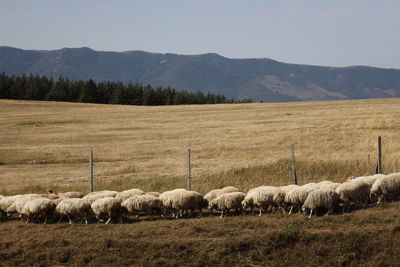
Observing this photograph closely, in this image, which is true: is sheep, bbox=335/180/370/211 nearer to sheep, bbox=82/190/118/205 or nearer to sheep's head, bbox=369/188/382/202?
sheep's head, bbox=369/188/382/202

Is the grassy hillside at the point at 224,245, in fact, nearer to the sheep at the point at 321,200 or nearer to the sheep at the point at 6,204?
the sheep at the point at 321,200

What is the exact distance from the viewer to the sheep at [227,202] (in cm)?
1688

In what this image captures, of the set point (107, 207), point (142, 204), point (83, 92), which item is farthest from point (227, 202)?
point (83, 92)

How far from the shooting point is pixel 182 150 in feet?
121

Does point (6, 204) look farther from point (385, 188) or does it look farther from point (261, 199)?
point (385, 188)

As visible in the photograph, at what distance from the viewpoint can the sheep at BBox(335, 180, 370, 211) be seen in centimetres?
1647

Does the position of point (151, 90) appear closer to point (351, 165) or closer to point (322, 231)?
point (351, 165)

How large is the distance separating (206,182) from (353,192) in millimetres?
7146

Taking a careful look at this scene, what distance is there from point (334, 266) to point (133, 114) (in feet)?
198

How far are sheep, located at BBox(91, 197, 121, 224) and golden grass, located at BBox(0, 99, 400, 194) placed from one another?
16.9ft

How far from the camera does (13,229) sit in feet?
52.2

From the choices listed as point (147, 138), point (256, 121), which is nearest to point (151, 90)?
point (256, 121)

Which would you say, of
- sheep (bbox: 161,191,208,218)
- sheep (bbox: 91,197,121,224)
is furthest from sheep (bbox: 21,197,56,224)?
sheep (bbox: 161,191,208,218)

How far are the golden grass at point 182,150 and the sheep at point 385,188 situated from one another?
4371mm
